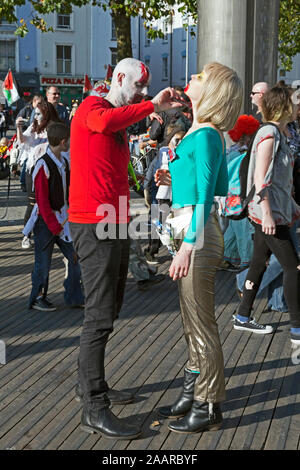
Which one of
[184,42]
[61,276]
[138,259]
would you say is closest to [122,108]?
[138,259]

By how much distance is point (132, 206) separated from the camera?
12688 millimetres

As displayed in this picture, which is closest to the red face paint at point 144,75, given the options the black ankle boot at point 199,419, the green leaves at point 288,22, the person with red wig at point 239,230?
the black ankle boot at point 199,419

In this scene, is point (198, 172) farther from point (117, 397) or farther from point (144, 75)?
point (117, 397)

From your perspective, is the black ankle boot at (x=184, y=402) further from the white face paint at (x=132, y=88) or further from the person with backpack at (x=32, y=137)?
the person with backpack at (x=32, y=137)

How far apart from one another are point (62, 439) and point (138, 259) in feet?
12.0

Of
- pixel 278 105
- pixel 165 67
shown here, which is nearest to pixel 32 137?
pixel 278 105

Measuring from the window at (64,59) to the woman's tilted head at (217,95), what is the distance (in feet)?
154

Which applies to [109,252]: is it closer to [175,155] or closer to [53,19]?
[175,155]

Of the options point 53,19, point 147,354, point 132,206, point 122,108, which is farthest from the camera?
point 53,19

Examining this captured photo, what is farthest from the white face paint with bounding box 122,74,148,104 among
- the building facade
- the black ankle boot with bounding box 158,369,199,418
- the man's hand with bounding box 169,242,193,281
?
the building facade

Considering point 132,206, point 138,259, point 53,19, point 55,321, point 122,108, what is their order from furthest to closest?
point 53,19
point 132,206
point 138,259
point 55,321
point 122,108

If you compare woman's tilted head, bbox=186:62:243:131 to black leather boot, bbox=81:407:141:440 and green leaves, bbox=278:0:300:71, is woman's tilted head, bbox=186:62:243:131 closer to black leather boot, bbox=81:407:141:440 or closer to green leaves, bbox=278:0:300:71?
black leather boot, bbox=81:407:141:440

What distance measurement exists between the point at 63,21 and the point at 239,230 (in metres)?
44.6

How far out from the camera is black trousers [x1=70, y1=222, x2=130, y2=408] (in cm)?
366
